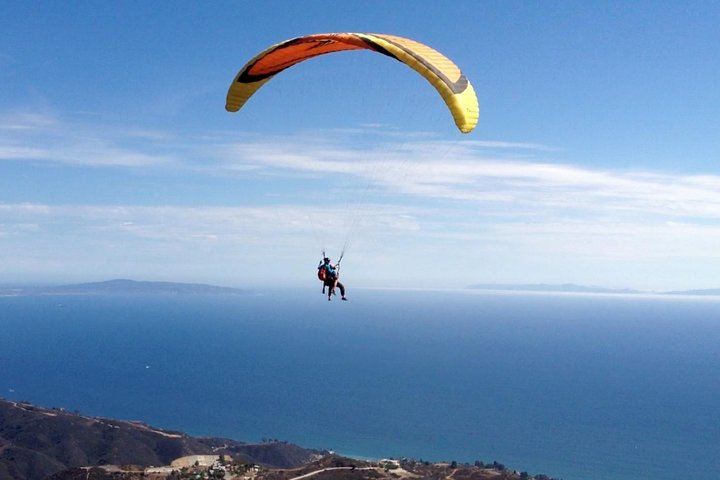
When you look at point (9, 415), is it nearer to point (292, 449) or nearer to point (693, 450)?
point (292, 449)

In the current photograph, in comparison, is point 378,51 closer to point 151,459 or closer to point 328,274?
point 328,274

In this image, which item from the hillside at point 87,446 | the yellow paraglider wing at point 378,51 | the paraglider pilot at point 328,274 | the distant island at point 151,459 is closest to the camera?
the yellow paraglider wing at point 378,51

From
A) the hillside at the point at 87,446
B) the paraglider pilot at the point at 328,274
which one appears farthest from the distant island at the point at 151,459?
A: the paraglider pilot at the point at 328,274

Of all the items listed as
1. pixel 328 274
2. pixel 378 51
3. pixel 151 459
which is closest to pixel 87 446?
pixel 151 459

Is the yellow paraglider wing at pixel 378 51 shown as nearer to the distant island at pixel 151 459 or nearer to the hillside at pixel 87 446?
the distant island at pixel 151 459

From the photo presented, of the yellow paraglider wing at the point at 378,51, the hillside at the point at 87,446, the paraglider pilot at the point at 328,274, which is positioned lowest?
the hillside at the point at 87,446
